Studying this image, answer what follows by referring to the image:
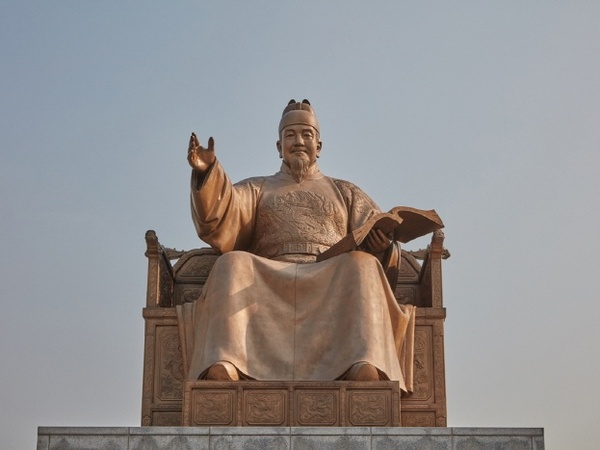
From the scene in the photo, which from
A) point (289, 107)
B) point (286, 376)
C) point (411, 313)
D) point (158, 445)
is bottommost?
point (158, 445)

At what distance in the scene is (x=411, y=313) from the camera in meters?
9.22

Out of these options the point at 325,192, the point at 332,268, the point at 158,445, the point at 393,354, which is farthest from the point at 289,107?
the point at 158,445

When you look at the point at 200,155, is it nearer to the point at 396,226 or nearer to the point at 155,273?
the point at 155,273

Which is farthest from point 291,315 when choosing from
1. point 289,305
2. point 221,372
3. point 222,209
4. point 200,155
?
point 200,155

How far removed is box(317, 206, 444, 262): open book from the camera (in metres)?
9.06

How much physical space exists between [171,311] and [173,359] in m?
0.36

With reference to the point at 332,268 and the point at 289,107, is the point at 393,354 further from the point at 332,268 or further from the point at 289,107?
the point at 289,107

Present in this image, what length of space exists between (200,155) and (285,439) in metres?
2.72

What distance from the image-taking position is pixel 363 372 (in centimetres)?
822

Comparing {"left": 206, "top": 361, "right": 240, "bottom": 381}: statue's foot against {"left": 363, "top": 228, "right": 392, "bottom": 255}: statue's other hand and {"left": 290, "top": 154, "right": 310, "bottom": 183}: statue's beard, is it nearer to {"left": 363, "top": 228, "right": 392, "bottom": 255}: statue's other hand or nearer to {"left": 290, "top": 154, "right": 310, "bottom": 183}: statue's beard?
{"left": 363, "top": 228, "right": 392, "bottom": 255}: statue's other hand

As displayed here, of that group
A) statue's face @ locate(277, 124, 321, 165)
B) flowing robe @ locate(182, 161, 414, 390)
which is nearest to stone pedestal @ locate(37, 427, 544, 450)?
flowing robe @ locate(182, 161, 414, 390)

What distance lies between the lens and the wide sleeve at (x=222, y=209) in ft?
30.9

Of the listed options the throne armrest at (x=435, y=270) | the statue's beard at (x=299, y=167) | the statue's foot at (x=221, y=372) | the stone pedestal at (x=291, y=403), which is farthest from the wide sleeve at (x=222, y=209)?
the stone pedestal at (x=291, y=403)

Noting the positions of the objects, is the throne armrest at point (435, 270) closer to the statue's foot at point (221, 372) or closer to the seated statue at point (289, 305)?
the seated statue at point (289, 305)
